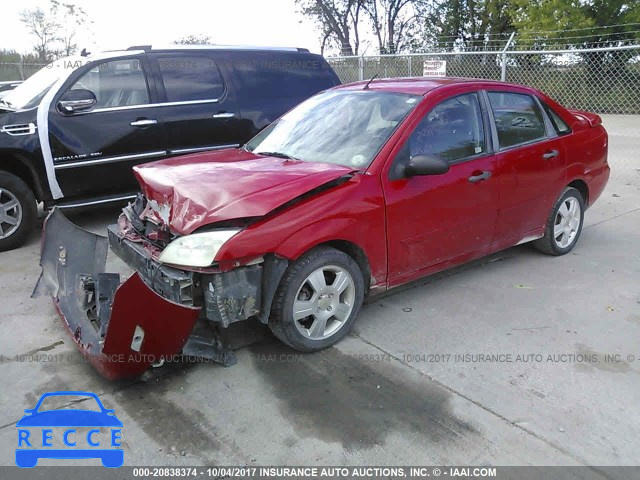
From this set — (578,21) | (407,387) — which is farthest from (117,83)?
(578,21)

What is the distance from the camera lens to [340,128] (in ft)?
→ 13.5

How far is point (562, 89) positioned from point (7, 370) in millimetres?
12990

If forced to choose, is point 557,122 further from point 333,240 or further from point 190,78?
point 190,78

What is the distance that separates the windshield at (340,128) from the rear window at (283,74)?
Result: 2.37 m

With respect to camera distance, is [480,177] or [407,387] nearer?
[407,387]

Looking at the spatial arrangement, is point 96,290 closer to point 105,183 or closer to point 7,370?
point 7,370

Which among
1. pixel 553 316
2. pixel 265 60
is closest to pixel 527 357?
pixel 553 316

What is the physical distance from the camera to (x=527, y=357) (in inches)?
137

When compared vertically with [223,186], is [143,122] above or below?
above

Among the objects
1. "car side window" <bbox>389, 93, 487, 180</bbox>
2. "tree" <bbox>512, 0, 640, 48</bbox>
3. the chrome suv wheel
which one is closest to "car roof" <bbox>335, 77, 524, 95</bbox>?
"car side window" <bbox>389, 93, 487, 180</bbox>

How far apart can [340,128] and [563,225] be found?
253cm

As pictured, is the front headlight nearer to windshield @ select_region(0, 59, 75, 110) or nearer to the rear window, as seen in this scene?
windshield @ select_region(0, 59, 75, 110)

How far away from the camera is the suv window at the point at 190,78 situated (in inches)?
246

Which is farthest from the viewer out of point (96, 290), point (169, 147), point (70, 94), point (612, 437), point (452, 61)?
point (452, 61)
